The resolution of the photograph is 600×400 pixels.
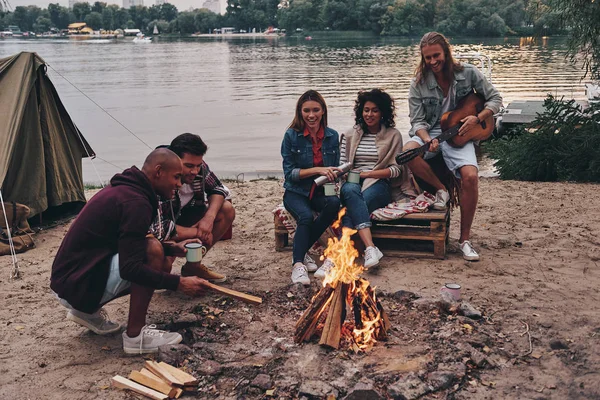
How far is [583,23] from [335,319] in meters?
7.42

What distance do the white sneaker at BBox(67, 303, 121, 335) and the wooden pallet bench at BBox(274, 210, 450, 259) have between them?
6.74 feet

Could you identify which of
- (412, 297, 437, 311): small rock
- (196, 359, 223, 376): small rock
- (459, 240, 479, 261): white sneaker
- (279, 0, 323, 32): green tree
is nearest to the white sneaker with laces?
(196, 359, 223, 376): small rock

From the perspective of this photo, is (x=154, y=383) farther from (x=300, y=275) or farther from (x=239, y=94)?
(x=239, y=94)

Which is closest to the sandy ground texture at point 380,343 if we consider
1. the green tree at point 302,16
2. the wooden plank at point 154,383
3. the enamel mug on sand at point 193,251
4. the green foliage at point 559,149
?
the wooden plank at point 154,383

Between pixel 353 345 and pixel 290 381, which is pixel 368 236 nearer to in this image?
pixel 353 345

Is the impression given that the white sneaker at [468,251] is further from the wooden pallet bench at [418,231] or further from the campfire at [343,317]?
the campfire at [343,317]

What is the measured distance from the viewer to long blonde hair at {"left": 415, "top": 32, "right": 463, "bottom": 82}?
5.59 m

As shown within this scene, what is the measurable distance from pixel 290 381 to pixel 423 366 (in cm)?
78

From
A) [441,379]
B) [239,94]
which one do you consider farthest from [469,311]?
[239,94]

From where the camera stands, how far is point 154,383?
11.7ft

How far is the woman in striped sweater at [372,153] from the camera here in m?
5.62

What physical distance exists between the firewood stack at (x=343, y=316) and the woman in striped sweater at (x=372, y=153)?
1.58m

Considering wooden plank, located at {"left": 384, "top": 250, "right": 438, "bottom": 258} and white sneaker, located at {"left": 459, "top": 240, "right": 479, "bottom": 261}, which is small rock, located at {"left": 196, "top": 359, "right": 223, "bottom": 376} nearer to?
wooden plank, located at {"left": 384, "top": 250, "right": 438, "bottom": 258}

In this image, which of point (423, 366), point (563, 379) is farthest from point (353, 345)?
point (563, 379)
